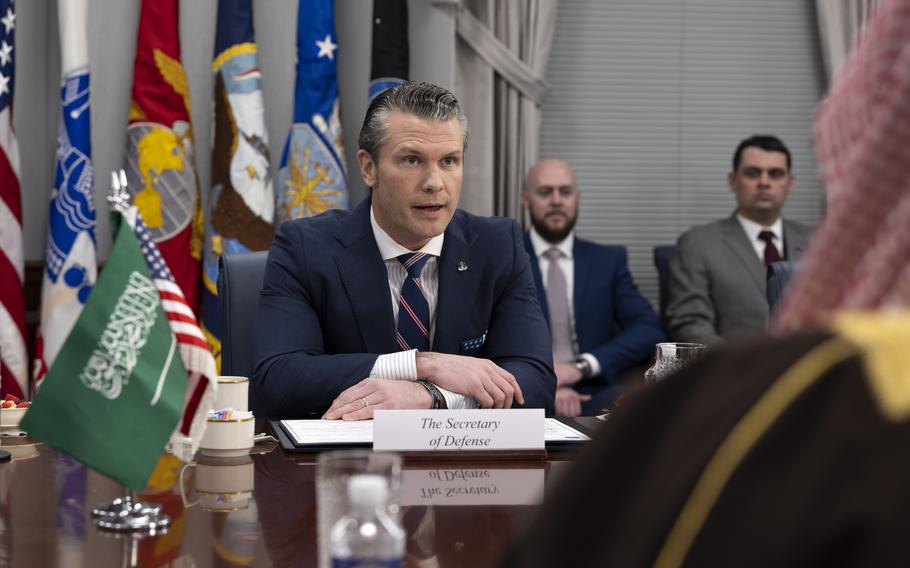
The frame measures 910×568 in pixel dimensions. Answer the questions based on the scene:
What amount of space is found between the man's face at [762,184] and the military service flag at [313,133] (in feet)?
6.07

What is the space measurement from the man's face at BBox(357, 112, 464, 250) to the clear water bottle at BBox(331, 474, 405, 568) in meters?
1.96

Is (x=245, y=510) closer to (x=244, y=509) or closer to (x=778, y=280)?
(x=244, y=509)

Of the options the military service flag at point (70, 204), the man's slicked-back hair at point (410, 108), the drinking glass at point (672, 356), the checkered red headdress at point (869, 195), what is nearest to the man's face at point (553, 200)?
the military service flag at point (70, 204)

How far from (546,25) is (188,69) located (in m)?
1.72

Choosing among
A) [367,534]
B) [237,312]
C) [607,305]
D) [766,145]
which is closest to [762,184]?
[766,145]

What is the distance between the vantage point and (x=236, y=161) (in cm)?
433

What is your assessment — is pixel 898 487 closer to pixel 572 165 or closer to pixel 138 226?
pixel 138 226

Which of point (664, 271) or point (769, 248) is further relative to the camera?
point (664, 271)

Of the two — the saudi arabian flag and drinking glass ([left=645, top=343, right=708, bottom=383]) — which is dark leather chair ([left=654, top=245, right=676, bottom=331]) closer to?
drinking glass ([left=645, top=343, right=708, bottom=383])

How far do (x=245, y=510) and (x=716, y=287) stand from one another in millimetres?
3642

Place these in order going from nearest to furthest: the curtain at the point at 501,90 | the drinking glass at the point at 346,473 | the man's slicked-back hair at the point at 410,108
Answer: the drinking glass at the point at 346,473 → the man's slicked-back hair at the point at 410,108 → the curtain at the point at 501,90

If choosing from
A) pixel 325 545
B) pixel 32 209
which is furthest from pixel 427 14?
pixel 325 545

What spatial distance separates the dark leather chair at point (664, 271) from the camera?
4953 millimetres

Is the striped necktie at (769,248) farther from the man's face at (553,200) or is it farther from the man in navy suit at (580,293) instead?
the man's face at (553,200)
